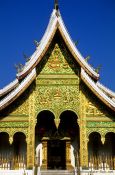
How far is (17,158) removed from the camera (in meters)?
16.8

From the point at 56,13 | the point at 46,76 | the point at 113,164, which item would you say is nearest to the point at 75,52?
the point at 46,76

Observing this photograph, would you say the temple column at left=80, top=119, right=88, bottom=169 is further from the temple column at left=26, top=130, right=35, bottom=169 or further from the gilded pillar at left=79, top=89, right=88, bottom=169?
the temple column at left=26, top=130, right=35, bottom=169

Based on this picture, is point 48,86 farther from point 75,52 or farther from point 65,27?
point 65,27

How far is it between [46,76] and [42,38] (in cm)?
259

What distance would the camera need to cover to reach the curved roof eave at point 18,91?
1603cm

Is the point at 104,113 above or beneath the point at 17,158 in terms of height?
above

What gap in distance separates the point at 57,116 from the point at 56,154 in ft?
8.29

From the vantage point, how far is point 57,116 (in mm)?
16516

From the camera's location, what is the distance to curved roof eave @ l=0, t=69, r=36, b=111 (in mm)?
16028

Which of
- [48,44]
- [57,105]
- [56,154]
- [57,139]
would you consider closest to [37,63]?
[48,44]

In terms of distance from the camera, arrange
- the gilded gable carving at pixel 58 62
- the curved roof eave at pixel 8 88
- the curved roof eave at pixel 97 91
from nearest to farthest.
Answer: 1. the curved roof eave at pixel 97 91
2. the gilded gable carving at pixel 58 62
3. the curved roof eave at pixel 8 88

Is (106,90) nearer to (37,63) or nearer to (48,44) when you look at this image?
(48,44)

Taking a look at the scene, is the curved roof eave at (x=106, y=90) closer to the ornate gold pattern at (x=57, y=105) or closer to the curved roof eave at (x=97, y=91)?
the ornate gold pattern at (x=57, y=105)

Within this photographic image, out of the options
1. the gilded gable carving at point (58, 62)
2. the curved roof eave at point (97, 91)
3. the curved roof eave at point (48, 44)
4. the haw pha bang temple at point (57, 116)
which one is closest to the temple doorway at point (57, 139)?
the haw pha bang temple at point (57, 116)
